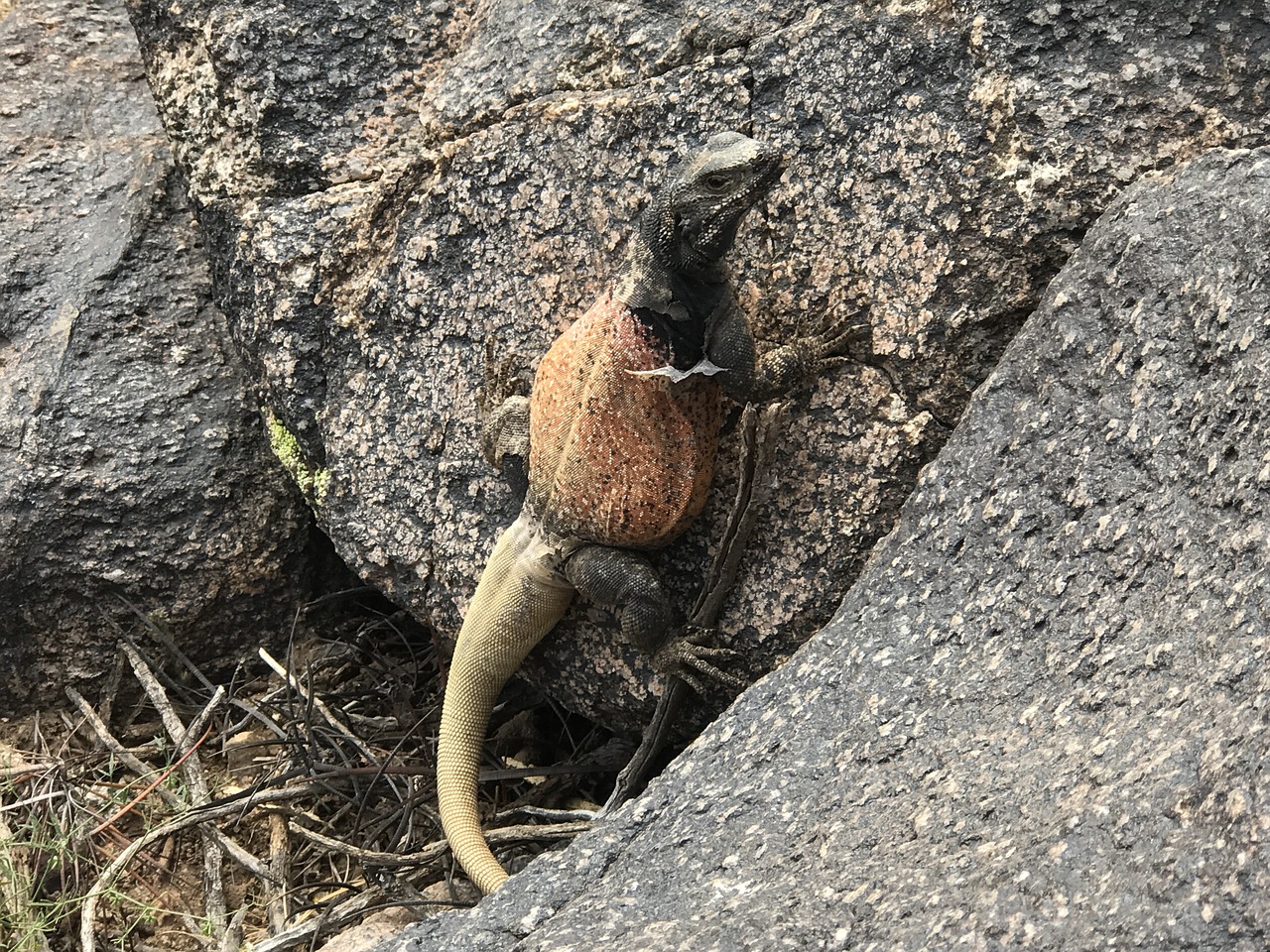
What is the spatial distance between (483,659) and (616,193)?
93cm

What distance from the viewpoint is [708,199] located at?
2.04 meters

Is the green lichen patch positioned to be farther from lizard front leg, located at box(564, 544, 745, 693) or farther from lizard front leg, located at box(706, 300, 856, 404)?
lizard front leg, located at box(706, 300, 856, 404)

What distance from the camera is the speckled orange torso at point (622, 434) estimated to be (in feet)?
7.05

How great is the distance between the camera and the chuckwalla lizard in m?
2.08

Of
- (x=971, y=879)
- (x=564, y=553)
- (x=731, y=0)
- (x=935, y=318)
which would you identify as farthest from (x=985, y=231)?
(x=971, y=879)

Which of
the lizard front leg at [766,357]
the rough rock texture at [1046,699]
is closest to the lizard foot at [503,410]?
the lizard front leg at [766,357]

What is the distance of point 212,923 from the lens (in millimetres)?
2395

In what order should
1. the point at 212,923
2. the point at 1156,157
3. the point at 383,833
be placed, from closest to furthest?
the point at 1156,157
the point at 212,923
the point at 383,833

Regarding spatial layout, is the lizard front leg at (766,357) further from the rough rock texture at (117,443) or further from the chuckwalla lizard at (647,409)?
the rough rock texture at (117,443)

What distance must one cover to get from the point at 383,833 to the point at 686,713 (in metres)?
0.74

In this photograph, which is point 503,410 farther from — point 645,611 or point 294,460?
point 294,460

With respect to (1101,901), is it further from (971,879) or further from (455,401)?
(455,401)

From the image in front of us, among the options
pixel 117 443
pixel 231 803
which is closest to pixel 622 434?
pixel 231 803

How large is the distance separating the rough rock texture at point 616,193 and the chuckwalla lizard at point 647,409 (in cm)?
11
